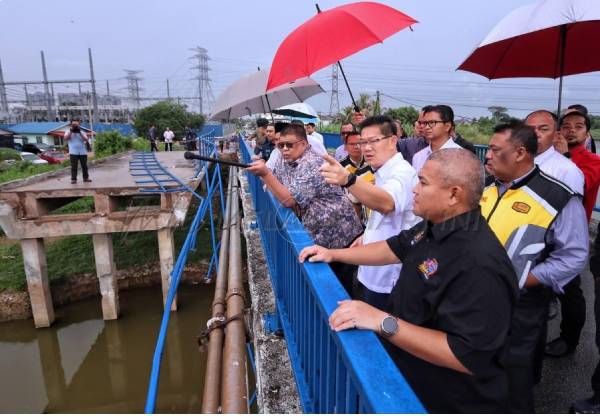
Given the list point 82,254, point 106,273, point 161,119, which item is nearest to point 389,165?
point 106,273

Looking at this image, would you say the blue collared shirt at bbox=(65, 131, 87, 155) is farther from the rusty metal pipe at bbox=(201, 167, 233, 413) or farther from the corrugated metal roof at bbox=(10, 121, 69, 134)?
the corrugated metal roof at bbox=(10, 121, 69, 134)

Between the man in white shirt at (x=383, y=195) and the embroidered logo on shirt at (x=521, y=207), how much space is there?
0.51 meters

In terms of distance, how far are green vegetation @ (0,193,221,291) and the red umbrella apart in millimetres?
11359

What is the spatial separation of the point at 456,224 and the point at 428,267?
179 mm

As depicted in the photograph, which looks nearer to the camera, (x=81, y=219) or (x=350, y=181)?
(x=350, y=181)

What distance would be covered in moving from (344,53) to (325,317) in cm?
185

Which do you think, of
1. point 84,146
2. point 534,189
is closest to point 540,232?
point 534,189

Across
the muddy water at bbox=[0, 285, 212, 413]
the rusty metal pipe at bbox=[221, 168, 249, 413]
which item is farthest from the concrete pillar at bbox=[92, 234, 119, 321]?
the rusty metal pipe at bbox=[221, 168, 249, 413]

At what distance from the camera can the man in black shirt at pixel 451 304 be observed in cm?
116

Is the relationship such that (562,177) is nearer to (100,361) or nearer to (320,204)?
(320,204)

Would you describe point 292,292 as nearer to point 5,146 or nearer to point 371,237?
point 371,237

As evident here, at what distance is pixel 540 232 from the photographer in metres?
1.99

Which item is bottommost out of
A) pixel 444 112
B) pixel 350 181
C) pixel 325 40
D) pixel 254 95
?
pixel 350 181

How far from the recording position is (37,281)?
1050cm
